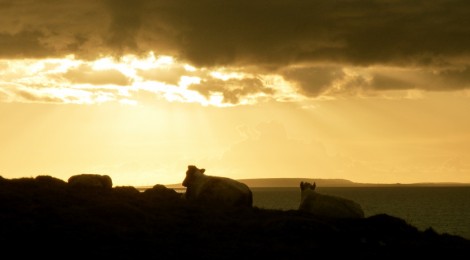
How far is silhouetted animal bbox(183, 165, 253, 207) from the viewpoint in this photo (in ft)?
141

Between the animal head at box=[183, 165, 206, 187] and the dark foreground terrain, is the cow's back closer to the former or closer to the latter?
the dark foreground terrain

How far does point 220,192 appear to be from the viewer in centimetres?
4356

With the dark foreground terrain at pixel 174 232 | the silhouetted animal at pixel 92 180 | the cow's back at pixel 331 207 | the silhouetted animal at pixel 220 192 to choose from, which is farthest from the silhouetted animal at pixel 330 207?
→ the silhouetted animal at pixel 92 180

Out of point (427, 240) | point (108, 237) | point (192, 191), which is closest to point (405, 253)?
point (427, 240)

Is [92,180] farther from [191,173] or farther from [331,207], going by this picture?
[331,207]

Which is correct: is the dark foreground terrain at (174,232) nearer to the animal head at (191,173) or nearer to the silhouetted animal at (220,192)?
the silhouetted animal at (220,192)

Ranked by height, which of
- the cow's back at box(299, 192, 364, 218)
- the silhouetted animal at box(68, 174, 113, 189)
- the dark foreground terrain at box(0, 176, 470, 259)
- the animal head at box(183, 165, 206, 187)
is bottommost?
the dark foreground terrain at box(0, 176, 470, 259)

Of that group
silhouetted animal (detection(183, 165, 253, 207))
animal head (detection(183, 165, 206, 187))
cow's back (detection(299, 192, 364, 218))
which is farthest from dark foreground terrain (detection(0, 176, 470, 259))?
animal head (detection(183, 165, 206, 187))

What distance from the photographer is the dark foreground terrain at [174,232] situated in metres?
28.2

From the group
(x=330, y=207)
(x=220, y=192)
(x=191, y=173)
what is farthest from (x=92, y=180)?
(x=330, y=207)

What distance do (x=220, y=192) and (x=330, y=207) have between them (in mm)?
7542

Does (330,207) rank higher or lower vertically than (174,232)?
higher

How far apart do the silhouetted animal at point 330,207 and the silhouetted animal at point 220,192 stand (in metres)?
4.04

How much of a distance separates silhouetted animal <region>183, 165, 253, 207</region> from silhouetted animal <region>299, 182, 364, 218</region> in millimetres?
A: 4039
